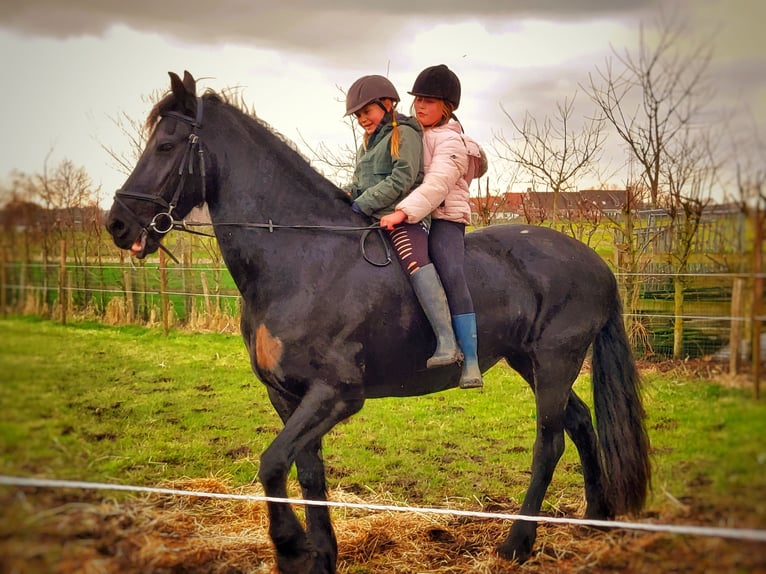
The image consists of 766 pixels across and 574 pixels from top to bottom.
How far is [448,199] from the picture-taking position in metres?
3.16

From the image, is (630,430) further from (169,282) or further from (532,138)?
(169,282)

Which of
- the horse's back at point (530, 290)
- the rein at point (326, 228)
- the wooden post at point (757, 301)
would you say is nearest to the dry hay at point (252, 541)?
the wooden post at point (757, 301)

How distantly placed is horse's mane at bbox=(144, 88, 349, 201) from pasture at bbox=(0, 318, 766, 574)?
152 centimetres

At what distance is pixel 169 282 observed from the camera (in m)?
6.02

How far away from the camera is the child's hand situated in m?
2.98

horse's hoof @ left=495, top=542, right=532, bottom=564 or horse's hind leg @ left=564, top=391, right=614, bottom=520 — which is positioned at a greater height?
horse's hind leg @ left=564, top=391, right=614, bottom=520

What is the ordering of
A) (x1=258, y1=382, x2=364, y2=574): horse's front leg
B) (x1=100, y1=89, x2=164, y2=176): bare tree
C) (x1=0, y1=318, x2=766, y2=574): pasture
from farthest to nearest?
(x1=100, y1=89, x2=164, y2=176): bare tree, (x1=258, y1=382, x2=364, y2=574): horse's front leg, (x1=0, y1=318, x2=766, y2=574): pasture

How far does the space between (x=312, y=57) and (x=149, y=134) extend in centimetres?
157

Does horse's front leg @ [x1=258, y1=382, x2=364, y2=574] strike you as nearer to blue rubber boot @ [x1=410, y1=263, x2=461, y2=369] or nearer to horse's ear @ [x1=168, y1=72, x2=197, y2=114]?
blue rubber boot @ [x1=410, y1=263, x2=461, y2=369]

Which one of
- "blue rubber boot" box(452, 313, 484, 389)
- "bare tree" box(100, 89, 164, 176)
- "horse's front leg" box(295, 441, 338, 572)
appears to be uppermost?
"bare tree" box(100, 89, 164, 176)

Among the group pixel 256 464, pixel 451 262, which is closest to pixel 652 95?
pixel 451 262

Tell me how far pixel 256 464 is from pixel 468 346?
239 centimetres

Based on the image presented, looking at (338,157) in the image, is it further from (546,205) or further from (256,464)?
(256,464)

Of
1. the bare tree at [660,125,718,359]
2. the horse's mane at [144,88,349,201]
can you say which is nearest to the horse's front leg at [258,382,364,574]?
the horse's mane at [144,88,349,201]
